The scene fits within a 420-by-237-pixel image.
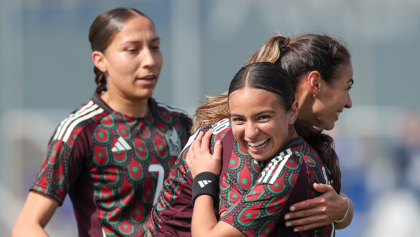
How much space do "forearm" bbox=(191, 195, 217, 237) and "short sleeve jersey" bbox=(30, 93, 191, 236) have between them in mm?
1058

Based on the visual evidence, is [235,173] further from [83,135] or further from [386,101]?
[386,101]

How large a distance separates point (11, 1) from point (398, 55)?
701 cm

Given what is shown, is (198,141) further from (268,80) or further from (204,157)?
(268,80)

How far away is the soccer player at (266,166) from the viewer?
2.06 m

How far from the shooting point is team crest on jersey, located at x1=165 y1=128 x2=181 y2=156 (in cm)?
343

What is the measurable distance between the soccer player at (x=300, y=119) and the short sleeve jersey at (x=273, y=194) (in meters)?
0.07

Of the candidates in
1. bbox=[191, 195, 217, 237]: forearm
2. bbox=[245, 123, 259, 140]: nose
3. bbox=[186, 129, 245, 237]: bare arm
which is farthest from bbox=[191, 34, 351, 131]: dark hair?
bbox=[191, 195, 217, 237]: forearm

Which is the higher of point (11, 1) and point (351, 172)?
point (11, 1)

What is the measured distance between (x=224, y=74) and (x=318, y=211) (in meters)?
7.78

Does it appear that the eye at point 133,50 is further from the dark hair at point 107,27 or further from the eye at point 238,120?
the eye at point 238,120

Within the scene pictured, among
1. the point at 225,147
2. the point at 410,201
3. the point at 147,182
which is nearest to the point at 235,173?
the point at 225,147

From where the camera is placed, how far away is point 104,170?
3.21 metres

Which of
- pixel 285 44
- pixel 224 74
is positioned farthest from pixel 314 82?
pixel 224 74

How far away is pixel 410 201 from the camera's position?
7312 millimetres
